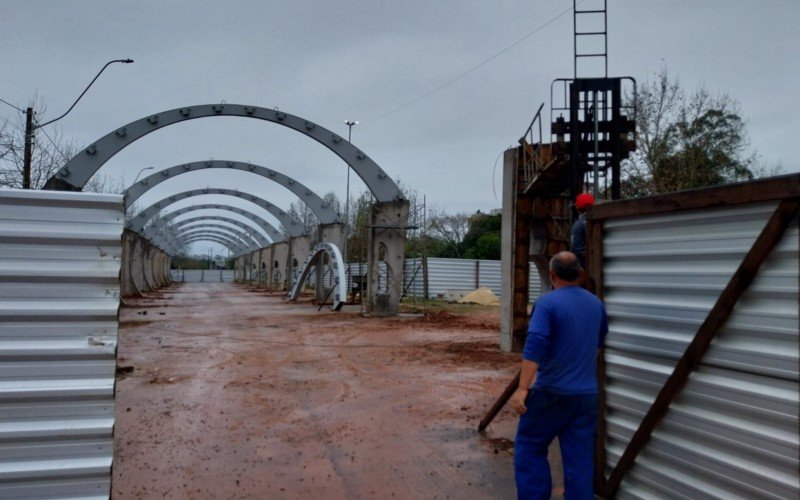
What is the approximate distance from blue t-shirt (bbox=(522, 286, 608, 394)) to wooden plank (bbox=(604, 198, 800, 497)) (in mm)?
415

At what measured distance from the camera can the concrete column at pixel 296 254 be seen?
35438 millimetres

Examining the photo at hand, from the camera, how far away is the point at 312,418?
742 centimetres

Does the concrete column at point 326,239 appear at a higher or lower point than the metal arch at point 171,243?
lower

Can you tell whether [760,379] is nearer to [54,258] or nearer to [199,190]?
[54,258]

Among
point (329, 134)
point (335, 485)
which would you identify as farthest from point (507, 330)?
point (329, 134)

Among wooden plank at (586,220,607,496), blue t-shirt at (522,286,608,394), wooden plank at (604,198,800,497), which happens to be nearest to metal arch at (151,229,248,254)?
wooden plank at (586,220,607,496)

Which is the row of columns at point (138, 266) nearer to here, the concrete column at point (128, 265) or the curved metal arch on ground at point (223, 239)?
the concrete column at point (128, 265)

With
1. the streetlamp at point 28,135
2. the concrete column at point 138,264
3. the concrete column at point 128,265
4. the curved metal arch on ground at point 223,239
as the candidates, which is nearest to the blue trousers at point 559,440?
the streetlamp at point 28,135

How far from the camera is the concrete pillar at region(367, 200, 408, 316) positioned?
2130 centimetres

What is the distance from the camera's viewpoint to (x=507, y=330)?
41.6 ft

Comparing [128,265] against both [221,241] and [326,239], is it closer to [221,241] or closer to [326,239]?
[326,239]

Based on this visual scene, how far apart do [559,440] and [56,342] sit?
10.2 ft

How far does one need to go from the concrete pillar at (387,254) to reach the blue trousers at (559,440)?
56.7ft

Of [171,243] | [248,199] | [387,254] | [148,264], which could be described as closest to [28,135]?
[387,254]
